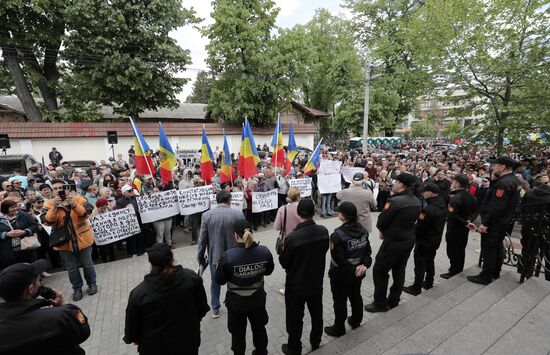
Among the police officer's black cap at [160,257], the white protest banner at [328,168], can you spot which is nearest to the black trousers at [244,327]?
the police officer's black cap at [160,257]

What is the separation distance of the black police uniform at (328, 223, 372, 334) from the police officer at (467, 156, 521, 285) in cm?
246

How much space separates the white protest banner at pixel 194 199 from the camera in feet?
24.1

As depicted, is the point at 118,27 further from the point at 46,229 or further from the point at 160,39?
the point at 46,229

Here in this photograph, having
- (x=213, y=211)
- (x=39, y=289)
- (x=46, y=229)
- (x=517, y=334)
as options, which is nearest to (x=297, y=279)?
(x=213, y=211)

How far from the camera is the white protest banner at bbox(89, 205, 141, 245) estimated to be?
6.15m

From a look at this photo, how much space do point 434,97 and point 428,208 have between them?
10271 mm

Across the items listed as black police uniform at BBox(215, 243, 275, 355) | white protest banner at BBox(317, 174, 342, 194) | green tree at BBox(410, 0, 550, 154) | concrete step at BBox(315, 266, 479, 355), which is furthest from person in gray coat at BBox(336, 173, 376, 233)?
green tree at BBox(410, 0, 550, 154)

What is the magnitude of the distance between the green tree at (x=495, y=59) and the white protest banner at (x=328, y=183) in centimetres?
639

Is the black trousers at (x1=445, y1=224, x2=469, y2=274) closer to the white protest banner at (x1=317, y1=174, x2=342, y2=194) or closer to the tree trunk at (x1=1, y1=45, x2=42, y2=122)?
the white protest banner at (x1=317, y1=174, x2=342, y2=194)

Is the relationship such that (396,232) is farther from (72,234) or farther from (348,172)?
(348,172)

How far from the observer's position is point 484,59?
10.0m

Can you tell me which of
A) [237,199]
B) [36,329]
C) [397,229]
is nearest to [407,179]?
[397,229]

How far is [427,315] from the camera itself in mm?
3789

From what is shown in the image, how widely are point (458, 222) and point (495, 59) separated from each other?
28.3 feet
